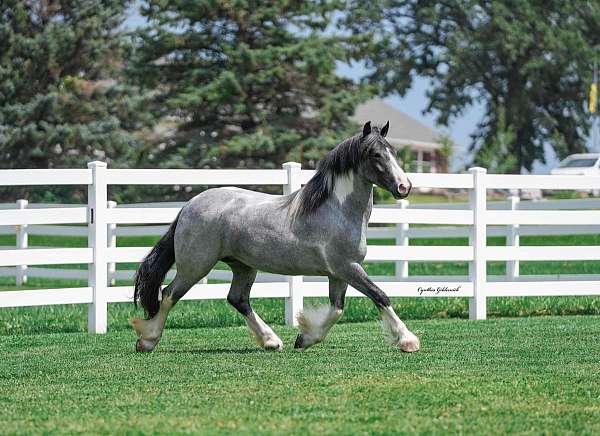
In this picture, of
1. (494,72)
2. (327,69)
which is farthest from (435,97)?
(327,69)

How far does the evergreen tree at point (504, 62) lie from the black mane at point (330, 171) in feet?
146

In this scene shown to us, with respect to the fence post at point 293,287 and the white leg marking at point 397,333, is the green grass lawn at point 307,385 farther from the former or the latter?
the fence post at point 293,287

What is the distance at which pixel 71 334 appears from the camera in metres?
A: 11.1

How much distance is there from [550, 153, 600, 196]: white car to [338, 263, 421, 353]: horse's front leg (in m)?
35.5

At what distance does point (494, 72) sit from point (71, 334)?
48.0 metres

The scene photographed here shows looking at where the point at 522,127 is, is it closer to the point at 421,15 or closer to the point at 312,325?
the point at 421,15

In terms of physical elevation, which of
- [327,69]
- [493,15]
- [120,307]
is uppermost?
[493,15]

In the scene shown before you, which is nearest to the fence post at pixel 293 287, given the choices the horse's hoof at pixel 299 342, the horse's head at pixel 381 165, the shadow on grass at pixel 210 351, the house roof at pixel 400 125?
the shadow on grass at pixel 210 351

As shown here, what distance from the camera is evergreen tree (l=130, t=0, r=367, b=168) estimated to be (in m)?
38.1

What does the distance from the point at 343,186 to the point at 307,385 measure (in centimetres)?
215

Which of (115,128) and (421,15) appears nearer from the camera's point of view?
(115,128)

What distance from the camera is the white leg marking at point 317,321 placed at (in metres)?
9.14

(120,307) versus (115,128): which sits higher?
(115,128)

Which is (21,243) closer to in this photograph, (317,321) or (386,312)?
(317,321)
